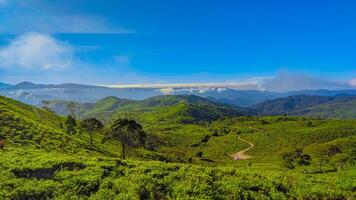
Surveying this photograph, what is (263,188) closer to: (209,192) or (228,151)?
(209,192)

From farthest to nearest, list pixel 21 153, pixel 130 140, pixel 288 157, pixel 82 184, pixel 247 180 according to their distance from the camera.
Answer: pixel 288 157, pixel 130 140, pixel 21 153, pixel 247 180, pixel 82 184

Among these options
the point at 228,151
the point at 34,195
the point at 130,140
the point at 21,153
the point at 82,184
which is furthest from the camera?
the point at 228,151

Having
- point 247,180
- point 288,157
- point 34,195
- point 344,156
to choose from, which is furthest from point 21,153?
point 344,156

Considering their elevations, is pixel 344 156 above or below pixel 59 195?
below

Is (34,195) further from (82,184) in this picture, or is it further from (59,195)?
(82,184)

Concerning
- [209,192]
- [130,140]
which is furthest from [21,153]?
[130,140]

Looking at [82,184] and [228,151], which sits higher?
[82,184]

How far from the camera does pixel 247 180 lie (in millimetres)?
27500

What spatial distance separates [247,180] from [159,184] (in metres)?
7.07

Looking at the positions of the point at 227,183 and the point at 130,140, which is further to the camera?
the point at 130,140

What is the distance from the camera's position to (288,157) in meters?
101

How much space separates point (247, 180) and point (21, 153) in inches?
829

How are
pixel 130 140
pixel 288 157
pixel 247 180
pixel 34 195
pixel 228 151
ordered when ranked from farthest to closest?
1. pixel 228 151
2. pixel 288 157
3. pixel 130 140
4. pixel 247 180
5. pixel 34 195

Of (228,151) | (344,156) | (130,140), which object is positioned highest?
(130,140)
